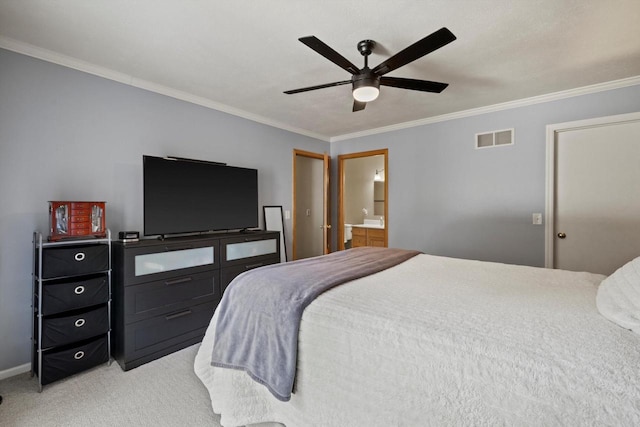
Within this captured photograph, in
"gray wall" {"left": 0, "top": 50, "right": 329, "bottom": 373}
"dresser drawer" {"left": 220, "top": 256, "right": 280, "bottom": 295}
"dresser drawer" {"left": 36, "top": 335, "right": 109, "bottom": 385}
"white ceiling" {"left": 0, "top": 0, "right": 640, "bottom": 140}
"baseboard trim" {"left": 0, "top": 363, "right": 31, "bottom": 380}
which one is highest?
"white ceiling" {"left": 0, "top": 0, "right": 640, "bottom": 140}

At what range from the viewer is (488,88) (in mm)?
2924

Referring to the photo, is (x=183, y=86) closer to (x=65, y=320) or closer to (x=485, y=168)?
(x=65, y=320)

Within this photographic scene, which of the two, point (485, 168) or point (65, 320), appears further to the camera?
point (485, 168)

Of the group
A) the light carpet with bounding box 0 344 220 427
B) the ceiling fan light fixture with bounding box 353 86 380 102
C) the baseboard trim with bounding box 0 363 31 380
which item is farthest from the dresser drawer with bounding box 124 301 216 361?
the ceiling fan light fixture with bounding box 353 86 380 102

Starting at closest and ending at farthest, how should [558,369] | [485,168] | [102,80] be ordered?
[558,369] → [102,80] → [485,168]

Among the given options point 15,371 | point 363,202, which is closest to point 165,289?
point 15,371

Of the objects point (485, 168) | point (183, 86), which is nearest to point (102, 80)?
point (183, 86)

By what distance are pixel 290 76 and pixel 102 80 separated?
1639 millimetres

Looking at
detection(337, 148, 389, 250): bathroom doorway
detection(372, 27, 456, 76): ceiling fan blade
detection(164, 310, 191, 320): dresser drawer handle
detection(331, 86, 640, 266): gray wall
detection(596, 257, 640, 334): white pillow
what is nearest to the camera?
detection(596, 257, 640, 334): white pillow

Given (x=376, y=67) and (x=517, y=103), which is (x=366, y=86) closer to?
(x=376, y=67)

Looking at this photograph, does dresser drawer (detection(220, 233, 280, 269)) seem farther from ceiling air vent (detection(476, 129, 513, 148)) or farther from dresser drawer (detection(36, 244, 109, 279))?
ceiling air vent (detection(476, 129, 513, 148))

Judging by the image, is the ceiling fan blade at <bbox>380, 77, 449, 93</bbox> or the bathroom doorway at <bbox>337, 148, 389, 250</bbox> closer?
the ceiling fan blade at <bbox>380, 77, 449, 93</bbox>

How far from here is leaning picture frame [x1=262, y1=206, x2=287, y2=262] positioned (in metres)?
3.94

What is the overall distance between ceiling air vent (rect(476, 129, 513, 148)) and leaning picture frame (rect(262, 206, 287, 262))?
272 cm
